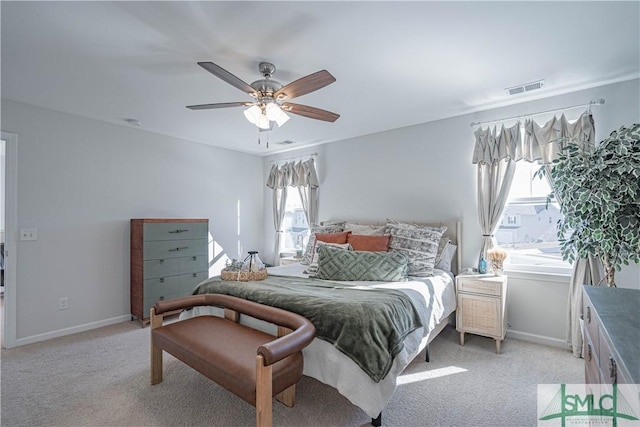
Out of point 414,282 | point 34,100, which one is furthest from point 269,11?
point 34,100

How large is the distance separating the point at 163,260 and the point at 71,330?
121 cm

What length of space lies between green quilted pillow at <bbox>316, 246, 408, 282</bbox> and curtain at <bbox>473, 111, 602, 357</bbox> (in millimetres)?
Answer: 1174

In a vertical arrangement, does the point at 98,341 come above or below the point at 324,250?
below

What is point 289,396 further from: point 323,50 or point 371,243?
point 323,50

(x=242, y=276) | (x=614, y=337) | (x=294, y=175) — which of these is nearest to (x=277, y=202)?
(x=294, y=175)

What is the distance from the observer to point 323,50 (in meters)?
2.21

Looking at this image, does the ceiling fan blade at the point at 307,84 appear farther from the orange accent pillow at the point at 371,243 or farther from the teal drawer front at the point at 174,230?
the teal drawer front at the point at 174,230

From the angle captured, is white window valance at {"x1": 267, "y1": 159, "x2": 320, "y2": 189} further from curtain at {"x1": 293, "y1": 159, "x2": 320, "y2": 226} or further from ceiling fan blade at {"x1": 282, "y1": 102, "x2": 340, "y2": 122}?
ceiling fan blade at {"x1": 282, "y1": 102, "x2": 340, "y2": 122}

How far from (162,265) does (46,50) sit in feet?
8.23

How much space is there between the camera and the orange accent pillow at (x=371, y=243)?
10.9ft

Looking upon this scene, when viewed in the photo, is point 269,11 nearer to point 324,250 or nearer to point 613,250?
point 324,250

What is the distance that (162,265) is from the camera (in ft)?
12.7

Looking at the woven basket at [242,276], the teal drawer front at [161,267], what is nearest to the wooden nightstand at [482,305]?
the woven basket at [242,276]

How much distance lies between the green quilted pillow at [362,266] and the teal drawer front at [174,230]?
2.08 meters
